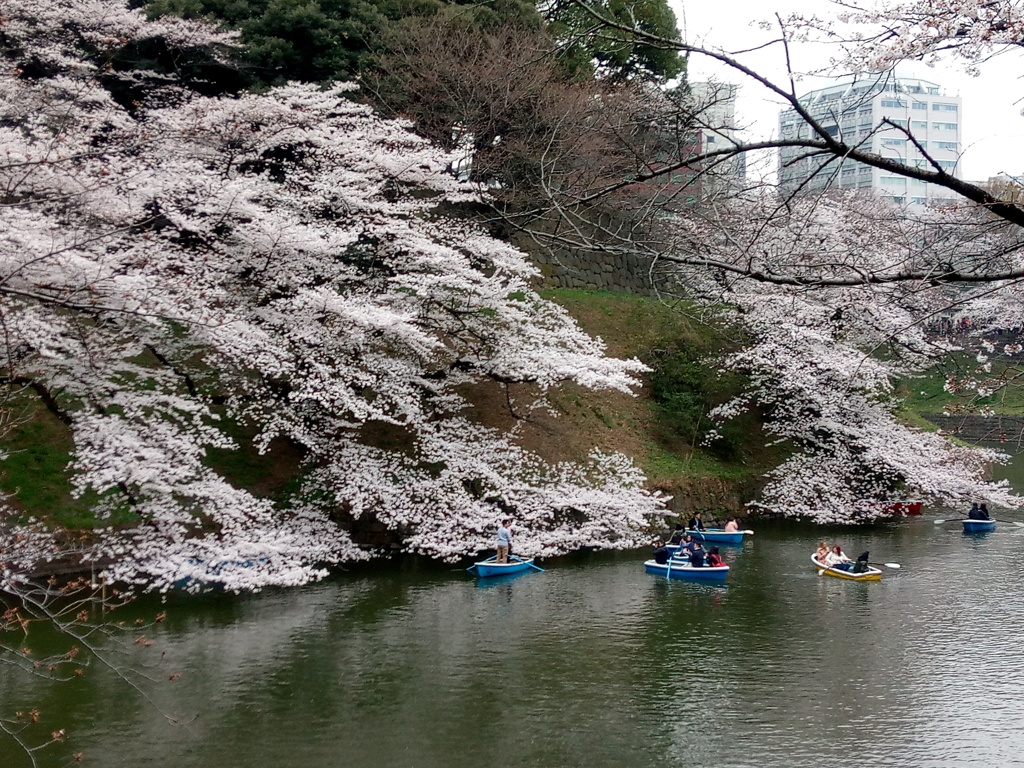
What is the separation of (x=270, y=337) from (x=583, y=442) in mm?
7450

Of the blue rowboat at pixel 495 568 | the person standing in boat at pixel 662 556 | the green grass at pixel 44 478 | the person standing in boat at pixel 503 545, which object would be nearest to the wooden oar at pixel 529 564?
the blue rowboat at pixel 495 568

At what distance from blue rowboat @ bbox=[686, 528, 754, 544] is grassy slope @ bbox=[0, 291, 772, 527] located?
4.40 feet

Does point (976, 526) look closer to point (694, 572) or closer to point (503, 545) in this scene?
point (694, 572)

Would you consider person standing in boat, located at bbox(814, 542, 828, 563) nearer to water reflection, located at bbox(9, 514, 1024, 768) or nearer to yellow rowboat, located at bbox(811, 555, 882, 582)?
yellow rowboat, located at bbox(811, 555, 882, 582)

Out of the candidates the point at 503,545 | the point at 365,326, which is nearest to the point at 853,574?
the point at 503,545

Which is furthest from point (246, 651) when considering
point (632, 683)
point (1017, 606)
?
point (1017, 606)

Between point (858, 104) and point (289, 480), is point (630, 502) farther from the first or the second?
point (858, 104)

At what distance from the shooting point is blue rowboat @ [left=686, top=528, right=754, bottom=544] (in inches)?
644

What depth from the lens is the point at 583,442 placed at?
18062mm

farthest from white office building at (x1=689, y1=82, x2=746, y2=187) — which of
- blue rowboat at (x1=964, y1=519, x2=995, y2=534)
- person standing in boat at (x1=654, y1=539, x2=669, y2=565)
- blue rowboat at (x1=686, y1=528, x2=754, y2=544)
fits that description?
blue rowboat at (x1=964, y1=519, x2=995, y2=534)

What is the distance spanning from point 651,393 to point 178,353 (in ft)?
36.5

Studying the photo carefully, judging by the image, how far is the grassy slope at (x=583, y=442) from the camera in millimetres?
13391

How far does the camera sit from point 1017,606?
1171 cm

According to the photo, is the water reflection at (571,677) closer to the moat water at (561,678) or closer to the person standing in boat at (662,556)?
the moat water at (561,678)
